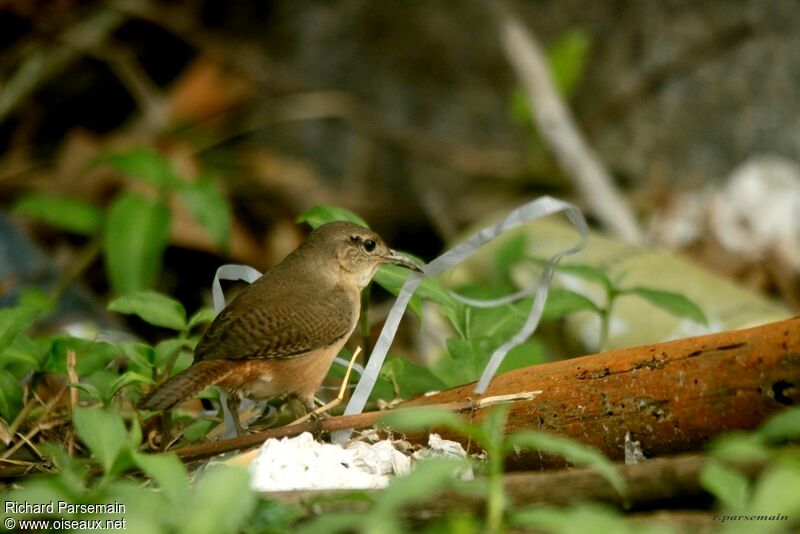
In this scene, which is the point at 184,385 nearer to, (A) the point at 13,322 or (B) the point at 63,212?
(A) the point at 13,322

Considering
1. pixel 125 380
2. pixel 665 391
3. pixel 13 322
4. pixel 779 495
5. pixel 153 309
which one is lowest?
pixel 779 495

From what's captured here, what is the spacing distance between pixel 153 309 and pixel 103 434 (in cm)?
81

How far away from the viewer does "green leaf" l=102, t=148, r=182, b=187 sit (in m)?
4.68

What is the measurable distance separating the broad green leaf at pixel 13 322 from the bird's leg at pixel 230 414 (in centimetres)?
50

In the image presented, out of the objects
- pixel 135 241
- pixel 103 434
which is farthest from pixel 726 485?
pixel 135 241

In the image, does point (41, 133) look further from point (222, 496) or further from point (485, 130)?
point (222, 496)

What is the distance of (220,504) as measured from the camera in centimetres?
154

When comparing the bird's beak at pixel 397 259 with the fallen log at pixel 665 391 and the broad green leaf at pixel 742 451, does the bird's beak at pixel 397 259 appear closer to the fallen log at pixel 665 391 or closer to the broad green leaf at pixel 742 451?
the fallen log at pixel 665 391

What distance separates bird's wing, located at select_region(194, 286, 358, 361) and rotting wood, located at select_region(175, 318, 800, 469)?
1.90 ft

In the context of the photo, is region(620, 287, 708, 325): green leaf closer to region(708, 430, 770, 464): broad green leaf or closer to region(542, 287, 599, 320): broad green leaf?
region(542, 287, 599, 320): broad green leaf

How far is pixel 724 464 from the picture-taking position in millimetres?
1756

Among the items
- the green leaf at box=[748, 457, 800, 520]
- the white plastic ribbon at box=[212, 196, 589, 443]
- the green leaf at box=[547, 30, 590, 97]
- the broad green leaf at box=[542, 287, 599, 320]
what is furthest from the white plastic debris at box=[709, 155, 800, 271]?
the green leaf at box=[748, 457, 800, 520]

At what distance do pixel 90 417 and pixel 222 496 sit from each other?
17.7 inches

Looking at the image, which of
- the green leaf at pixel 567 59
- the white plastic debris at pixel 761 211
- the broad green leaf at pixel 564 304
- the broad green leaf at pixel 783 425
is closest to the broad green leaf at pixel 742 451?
the broad green leaf at pixel 783 425
